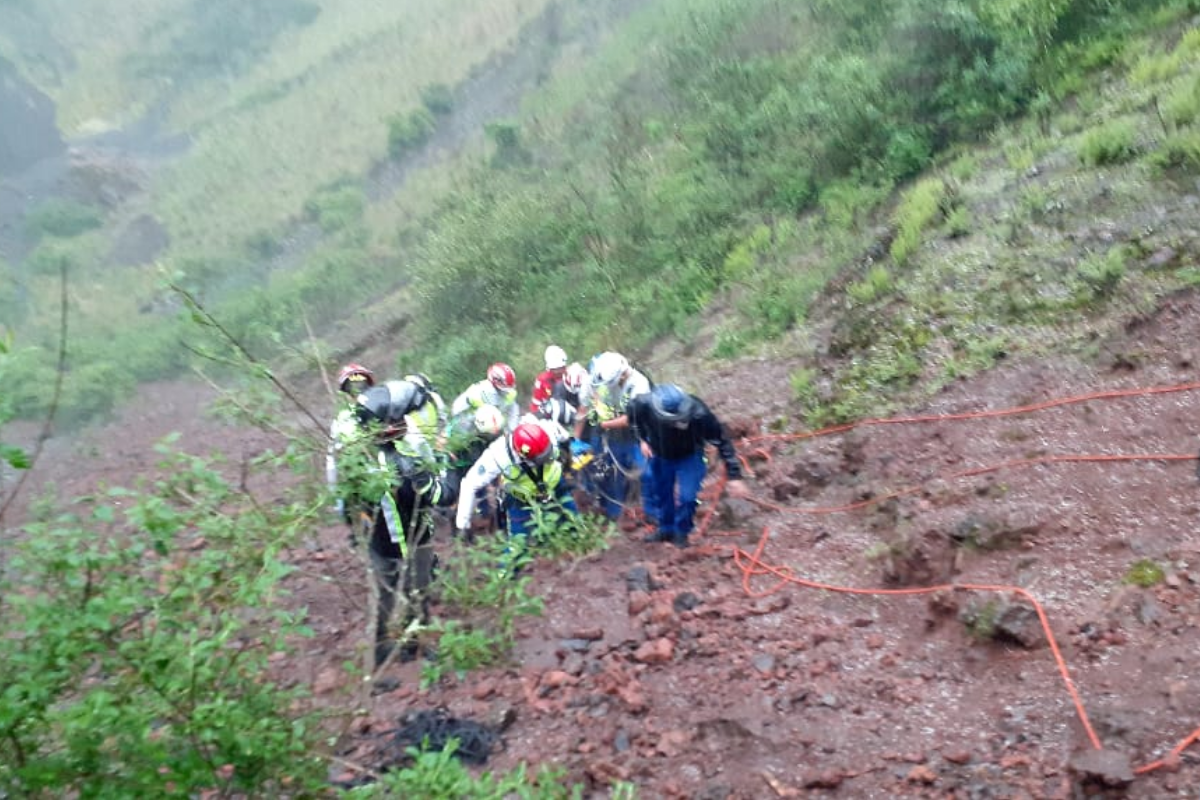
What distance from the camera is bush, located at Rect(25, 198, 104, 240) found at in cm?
2588

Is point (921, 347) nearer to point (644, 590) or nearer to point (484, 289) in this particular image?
point (644, 590)

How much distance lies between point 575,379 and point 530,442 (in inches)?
70.6

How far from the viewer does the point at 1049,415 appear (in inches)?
242

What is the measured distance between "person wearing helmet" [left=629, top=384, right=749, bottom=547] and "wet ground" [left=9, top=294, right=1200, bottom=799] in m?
0.25

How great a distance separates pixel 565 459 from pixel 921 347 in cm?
288

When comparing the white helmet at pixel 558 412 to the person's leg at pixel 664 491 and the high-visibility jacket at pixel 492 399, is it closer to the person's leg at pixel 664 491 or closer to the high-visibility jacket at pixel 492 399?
the high-visibility jacket at pixel 492 399

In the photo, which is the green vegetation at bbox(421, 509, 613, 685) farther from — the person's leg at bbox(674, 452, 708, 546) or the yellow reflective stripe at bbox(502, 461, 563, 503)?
the person's leg at bbox(674, 452, 708, 546)

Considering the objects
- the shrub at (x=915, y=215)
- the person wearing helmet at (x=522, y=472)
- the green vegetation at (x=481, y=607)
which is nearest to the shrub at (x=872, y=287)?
the shrub at (x=915, y=215)

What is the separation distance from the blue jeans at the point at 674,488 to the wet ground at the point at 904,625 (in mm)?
190

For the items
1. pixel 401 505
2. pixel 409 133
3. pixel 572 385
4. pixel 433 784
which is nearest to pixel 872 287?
pixel 572 385

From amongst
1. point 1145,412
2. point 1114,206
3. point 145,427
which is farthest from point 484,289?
point 1145,412

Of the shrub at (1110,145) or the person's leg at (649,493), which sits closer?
the person's leg at (649,493)

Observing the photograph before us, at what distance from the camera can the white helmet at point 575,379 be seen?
7695 millimetres

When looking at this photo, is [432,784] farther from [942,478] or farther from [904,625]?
[942,478]
